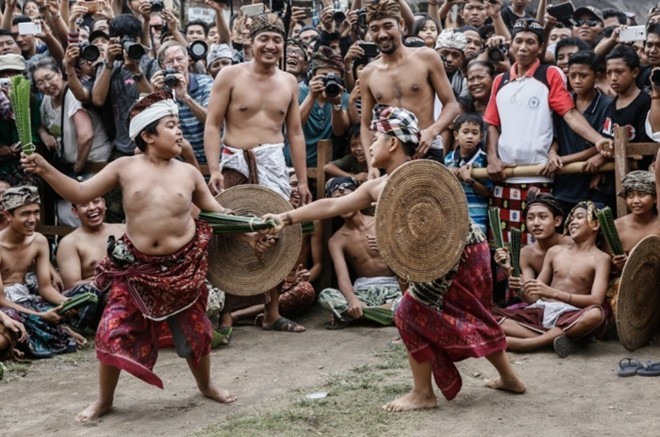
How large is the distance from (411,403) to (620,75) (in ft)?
10.2

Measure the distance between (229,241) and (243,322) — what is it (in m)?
1.64

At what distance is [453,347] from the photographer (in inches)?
198

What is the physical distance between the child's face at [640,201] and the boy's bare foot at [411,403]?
2.18m

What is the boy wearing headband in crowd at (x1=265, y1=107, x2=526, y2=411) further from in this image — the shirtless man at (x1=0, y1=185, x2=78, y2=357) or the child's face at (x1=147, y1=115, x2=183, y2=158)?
the shirtless man at (x1=0, y1=185, x2=78, y2=357)

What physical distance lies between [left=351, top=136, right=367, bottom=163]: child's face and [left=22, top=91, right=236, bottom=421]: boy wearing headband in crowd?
2683 mm

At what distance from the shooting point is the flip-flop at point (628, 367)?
5542 mm

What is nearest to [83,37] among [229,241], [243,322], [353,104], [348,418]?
[353,104]

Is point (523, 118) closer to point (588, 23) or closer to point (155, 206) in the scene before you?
point (588, 23)

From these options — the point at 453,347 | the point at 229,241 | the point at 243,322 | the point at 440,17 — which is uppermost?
the point at 440,17

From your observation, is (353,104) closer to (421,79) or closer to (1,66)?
(421,79)

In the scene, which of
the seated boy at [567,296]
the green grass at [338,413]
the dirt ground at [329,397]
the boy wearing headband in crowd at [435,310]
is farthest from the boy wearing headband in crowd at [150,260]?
the seated boy at [567,296]

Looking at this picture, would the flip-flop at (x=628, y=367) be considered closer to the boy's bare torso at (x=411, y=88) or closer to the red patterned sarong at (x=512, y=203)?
the red patterned sarong at (x=512, y=203)

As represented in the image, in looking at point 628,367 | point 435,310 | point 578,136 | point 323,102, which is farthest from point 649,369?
point 323,102

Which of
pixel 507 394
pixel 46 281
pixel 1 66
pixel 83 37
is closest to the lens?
pixel 507 394
